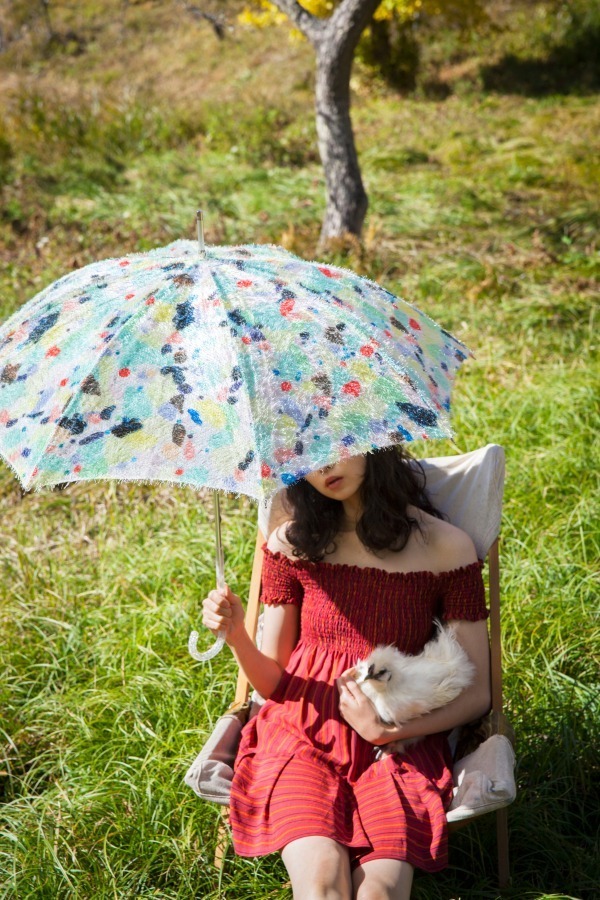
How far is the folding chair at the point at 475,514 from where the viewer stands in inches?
97.7

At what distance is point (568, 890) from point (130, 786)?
1.33 metres

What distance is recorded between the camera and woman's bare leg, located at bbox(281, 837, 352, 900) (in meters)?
1.97

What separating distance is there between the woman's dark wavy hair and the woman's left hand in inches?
14.5

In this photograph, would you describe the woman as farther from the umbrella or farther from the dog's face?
the umbrella

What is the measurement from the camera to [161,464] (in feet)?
5.50

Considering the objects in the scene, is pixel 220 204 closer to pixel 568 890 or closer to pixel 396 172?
pixel 396 172

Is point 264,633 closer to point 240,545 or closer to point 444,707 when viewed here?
point 444,707

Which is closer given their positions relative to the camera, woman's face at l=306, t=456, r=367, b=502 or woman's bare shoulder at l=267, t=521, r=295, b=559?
woman's face at l=306, t=456, r=367, b=502

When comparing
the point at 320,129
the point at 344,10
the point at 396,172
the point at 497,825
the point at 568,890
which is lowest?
the point at 568,890

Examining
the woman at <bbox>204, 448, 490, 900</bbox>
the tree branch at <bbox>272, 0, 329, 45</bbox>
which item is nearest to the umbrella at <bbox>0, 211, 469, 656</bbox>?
the woman at <bbox>204, 448, 490, 900</bbox>

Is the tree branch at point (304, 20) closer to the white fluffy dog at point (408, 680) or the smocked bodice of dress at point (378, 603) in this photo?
the smocked bodice of dress at point (378, 603)

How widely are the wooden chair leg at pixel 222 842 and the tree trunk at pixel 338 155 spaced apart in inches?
179

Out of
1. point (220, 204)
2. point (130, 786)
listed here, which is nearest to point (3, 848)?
point (130, 786)

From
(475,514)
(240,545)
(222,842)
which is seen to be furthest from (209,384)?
(240,545)
